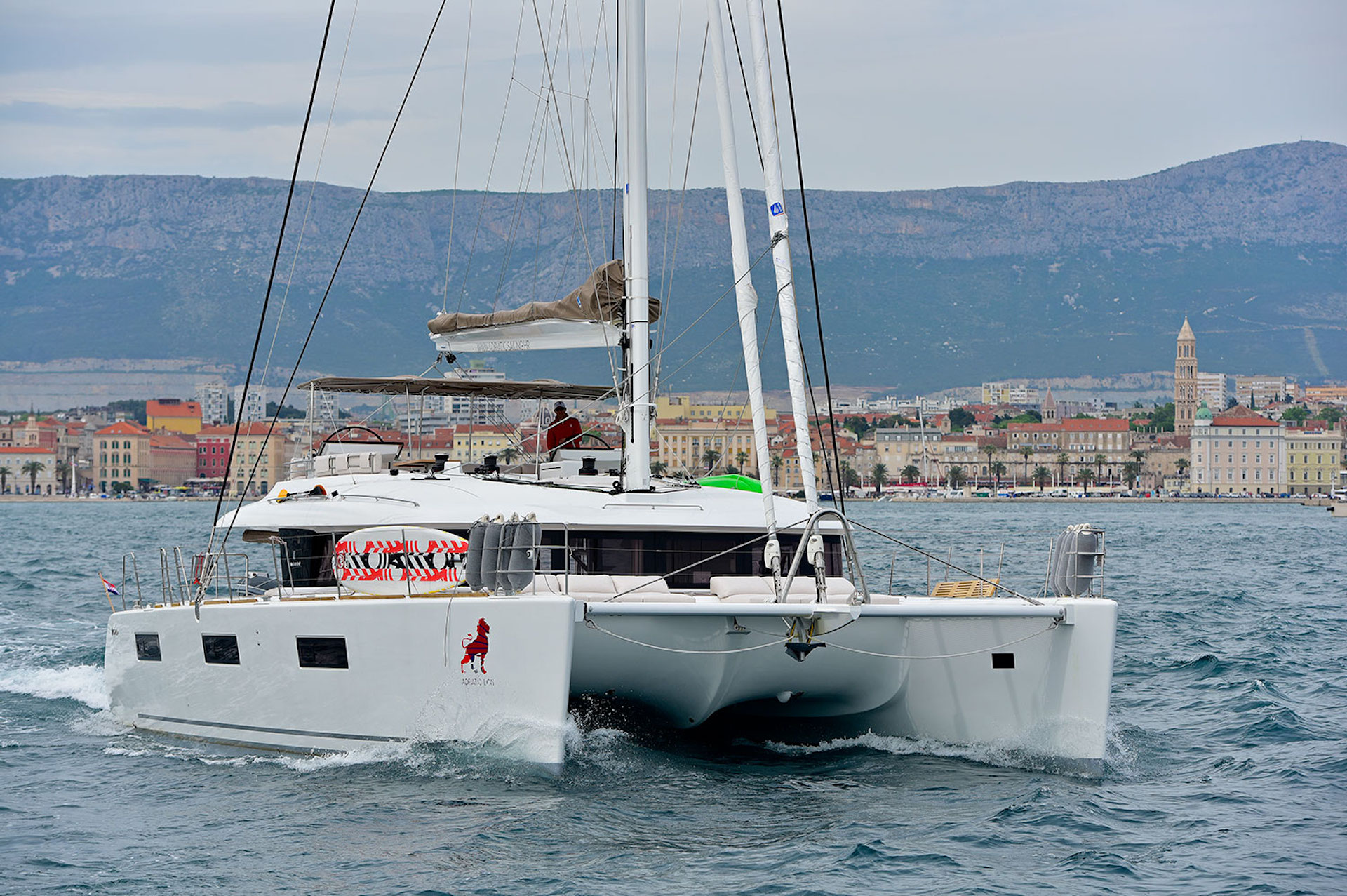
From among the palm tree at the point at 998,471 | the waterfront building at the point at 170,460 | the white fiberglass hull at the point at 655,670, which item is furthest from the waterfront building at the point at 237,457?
the white fiberglass hull at the point at 655,670

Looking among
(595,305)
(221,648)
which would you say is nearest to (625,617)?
(221,648)

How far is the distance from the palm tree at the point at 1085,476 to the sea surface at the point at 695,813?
167 m

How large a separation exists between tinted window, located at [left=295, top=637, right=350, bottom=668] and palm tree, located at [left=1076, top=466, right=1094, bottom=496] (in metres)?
169

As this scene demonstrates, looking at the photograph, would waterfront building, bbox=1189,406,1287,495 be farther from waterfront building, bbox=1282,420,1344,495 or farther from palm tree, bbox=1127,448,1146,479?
palm tree, bbox=1127,448,1146,479

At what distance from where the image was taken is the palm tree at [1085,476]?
582ft

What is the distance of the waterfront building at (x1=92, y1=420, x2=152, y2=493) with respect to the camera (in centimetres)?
17750

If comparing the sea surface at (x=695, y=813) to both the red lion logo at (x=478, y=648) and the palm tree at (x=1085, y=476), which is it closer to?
the red lion logo at (x=478, y=648)

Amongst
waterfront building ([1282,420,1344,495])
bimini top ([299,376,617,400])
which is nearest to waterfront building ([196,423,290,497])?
bimini top ([299,376,617,400])

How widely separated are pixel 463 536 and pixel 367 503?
893 millimetres

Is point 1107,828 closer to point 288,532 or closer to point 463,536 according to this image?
point 463,536

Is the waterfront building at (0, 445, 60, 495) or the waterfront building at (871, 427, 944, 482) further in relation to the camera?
the waterfront building at (871, 427, 944, 482)

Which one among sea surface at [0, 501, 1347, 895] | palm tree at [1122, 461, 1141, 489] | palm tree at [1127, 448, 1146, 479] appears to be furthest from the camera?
palm tree at [1127, 448, 1146, 479]

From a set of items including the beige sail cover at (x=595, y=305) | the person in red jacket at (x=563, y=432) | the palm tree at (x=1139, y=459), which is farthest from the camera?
the palm tree at (x=1139, y=459)

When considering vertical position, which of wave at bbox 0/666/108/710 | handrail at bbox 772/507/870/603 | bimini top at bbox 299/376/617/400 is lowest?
wave at bbox 0/666/108/710
